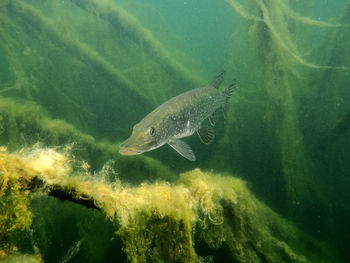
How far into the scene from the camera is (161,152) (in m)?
5.97

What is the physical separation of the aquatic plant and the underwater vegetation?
0.04 feet

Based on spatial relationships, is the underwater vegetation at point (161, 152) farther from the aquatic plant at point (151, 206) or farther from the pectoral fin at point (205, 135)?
the pectoral fin at point (205, 135)

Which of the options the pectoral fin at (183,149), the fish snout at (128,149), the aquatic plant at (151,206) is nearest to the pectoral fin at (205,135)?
the pectoral fin at (183,149)

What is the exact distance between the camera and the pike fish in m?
3.35

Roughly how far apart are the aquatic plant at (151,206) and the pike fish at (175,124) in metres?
1.12

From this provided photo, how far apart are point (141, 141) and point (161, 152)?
273 cm

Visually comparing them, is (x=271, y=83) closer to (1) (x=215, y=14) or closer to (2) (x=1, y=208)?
(2) (x=1, y=208)

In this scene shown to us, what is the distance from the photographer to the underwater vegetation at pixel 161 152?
5.57 feet

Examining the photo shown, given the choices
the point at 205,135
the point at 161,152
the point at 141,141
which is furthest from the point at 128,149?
the point at 161,152

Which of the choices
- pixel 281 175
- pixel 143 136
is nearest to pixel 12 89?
pixel 143 136

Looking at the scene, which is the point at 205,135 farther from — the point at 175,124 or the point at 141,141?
the point at 141,141

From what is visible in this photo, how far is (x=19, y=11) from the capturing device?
667cm

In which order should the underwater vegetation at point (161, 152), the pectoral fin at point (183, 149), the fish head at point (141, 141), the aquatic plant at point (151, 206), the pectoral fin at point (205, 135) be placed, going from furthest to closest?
the pectoral fin at point (205, 135) < the pectoral fin at point (183, 149) < the fish head at point (141, 141) < the underwater vegetation at point (161, 152) < the aquatic plant at point (151, 206)

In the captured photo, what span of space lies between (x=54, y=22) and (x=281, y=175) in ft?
31.7
